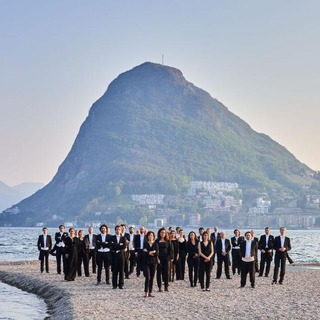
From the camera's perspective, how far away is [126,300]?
77.6 feet

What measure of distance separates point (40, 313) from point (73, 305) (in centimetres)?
157

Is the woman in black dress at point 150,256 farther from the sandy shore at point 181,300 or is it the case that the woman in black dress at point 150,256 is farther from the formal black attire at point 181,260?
the formal black attire at point 181,260

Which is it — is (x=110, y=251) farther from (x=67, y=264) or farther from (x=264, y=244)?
(x=264, y=244)

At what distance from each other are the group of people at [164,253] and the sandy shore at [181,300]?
1.63 ft

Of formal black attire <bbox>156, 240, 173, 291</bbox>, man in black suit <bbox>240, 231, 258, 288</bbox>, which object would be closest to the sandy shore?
formal black attire <bbox>156, 240, 173, 291</bbox>

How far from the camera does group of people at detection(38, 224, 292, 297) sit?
25.2 m

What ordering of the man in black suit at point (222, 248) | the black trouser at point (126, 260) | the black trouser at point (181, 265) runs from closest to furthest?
the black trouser at point (126, 260), the black trouser at point (181, 265), the man in black suit at point (222, 248)

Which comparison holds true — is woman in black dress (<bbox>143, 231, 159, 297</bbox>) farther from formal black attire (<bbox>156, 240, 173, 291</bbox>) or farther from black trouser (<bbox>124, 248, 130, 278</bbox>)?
black trouser (<bbox>124, 248, 130, 278</bbox>)

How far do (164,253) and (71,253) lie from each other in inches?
266

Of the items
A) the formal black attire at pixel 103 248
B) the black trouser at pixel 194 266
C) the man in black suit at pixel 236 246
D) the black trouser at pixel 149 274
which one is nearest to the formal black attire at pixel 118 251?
the formal black attire at pixel 103 248

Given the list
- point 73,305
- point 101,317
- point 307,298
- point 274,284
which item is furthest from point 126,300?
point 274,284

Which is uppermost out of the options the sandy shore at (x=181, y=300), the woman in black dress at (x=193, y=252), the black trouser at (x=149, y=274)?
the woman in black dress at (x=193, y=252)

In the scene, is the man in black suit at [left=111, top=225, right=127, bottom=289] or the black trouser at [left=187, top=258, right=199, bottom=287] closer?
the man in black suit at [left=111, top=225, right=127, bottom=289]

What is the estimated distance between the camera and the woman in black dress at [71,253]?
3098cm
